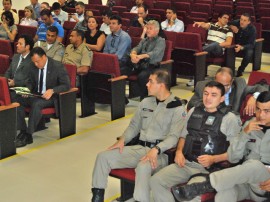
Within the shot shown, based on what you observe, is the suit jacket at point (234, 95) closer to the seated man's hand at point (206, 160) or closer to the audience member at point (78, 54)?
the seated man's hand at point (206, 160)

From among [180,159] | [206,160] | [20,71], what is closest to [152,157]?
[180,159]

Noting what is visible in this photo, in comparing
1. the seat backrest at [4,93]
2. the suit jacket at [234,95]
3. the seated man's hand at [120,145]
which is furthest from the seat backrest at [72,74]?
the seated man's hand at [120,145]

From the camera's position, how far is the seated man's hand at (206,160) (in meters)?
4.01

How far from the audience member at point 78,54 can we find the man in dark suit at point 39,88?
818 millimetres

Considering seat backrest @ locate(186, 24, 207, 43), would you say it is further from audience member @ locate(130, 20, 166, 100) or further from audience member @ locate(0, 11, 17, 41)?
audience member @ locate(0, 11, 17, 41)

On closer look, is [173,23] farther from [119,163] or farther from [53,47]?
Answer: [119,163]

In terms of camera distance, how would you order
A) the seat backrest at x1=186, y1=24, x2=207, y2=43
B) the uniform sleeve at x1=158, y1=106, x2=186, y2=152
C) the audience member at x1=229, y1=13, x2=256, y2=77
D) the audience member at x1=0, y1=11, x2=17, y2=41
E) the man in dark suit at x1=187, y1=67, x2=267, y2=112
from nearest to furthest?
the uniform sleeve at x1=158, y1=106, x2=186, y2=152 < the man in dark suit at x1=187, y1=67, x2=267, y2=112 < the audience member at x1=229, y1=13, x2=256, y2=77 < the seat backrest at x1=186, y1=24, x2=207, y2=43 < the audience member at x1=0, y1=11, x2=17, y2=41

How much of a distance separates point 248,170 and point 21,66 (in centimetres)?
353

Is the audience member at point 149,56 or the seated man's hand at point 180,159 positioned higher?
the audience member at point 149,56

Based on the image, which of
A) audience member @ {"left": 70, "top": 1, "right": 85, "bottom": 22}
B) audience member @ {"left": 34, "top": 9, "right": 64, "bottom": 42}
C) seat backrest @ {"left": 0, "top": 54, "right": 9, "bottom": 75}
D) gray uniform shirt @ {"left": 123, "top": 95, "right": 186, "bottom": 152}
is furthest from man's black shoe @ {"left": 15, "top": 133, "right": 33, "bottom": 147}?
audience member @ {"left": 70, "top": 1, "right": 85, "bottom": 22}

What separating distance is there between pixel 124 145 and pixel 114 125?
208cm

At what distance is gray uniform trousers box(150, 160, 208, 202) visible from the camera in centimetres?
394

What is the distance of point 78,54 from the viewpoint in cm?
718

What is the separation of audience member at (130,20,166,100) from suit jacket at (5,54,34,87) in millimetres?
1490
